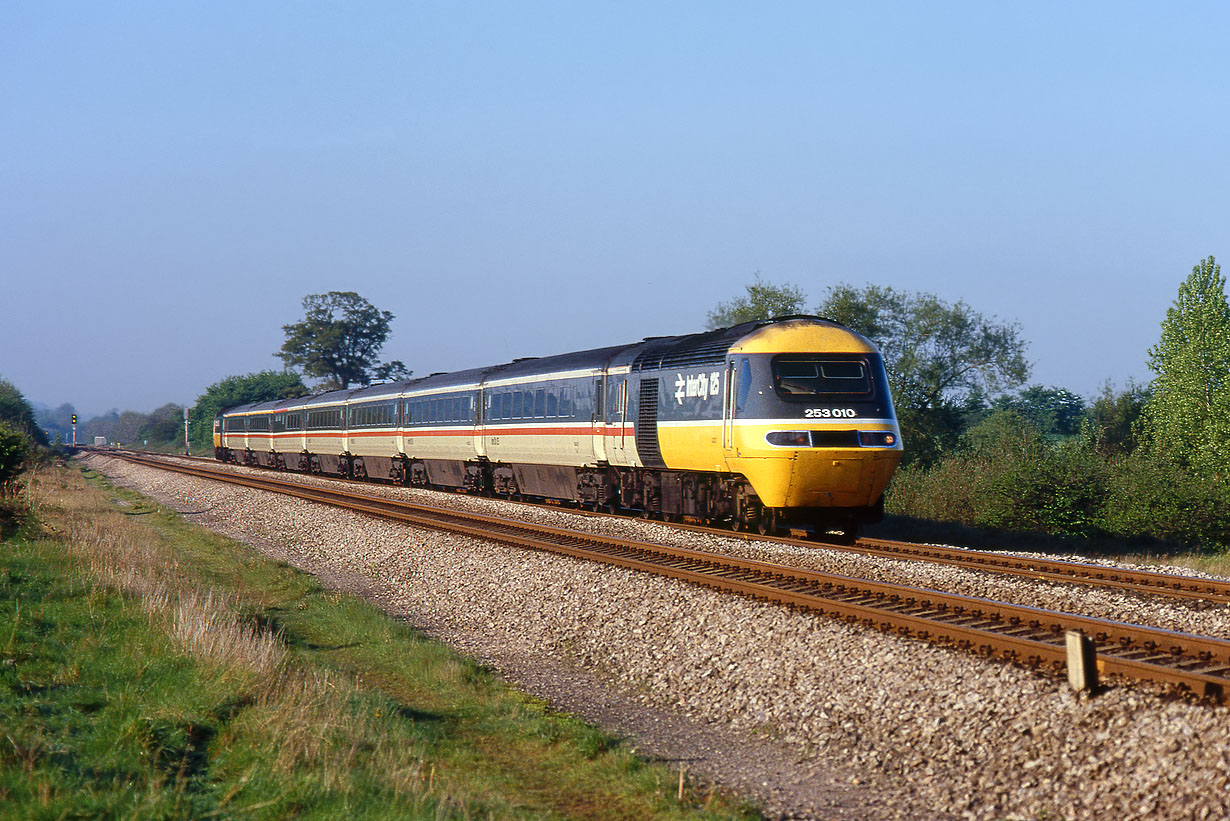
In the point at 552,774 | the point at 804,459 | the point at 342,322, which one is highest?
the point at 342,322

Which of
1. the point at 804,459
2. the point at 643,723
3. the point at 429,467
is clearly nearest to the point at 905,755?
the point at 643,723

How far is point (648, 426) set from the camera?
2028 centimetres

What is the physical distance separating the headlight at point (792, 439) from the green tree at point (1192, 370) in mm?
23101

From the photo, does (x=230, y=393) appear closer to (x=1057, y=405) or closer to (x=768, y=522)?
(x=1057, y=405)

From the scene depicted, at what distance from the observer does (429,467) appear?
3556 cm

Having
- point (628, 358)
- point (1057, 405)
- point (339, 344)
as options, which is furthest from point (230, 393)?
point (628, 358)

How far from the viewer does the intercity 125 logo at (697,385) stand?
1788cm

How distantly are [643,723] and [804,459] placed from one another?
25.4 feet

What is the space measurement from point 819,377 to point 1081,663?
31.0 feet

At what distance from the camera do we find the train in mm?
16422

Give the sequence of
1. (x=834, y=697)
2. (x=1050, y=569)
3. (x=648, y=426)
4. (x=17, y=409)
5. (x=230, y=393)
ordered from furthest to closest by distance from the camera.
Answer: (x=230, y=393), (x=17, y=409), (x=648, y=426), (x=1050, y=569), (x=834, y=697)

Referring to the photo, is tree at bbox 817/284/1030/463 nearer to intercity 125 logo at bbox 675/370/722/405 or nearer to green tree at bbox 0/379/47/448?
intercity 125 logo at bbox 675/370/722/405

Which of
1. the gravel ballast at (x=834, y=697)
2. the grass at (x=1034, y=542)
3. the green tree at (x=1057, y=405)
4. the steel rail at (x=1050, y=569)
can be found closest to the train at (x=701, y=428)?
the steel rail at (x=1050, y=569)

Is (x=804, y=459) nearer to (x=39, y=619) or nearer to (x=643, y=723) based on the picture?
(x=643, y=723)
